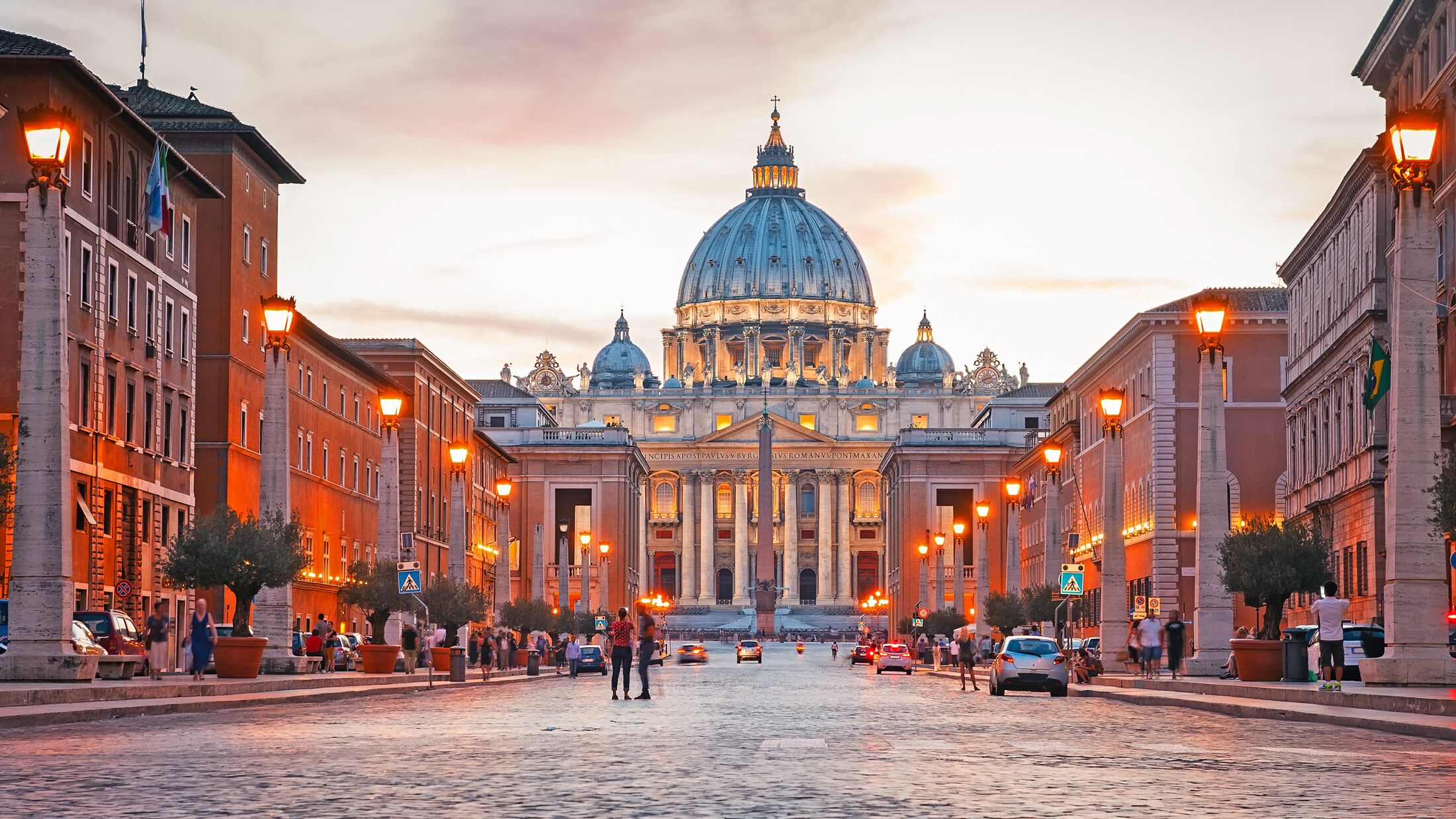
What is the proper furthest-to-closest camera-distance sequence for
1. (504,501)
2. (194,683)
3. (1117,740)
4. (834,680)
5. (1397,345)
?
(504,501), (834,680), (194,683), (1397,345), (1117,740)

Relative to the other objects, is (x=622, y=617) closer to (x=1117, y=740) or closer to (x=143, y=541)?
(x=1117, y=740)

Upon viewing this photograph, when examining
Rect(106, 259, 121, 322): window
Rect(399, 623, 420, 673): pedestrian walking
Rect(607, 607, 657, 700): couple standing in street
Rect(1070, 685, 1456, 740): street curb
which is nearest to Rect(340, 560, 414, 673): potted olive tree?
Rect(399, 623, 420, 673): pedestrian walking

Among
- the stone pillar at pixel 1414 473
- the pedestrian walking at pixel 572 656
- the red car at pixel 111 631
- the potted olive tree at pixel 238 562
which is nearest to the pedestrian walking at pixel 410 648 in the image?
the potted olive tree at pixel 238 562

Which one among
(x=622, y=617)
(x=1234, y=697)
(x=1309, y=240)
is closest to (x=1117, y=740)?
(x=1234, y=697)

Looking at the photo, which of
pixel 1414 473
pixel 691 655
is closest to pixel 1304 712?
pixel 1414 473

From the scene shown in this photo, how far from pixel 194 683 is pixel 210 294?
107 feet

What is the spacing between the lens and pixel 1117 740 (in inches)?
889

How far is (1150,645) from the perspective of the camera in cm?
4722

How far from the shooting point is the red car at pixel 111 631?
4434 centimetres

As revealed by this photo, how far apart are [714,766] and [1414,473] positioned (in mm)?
14068

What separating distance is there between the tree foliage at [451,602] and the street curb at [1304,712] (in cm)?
2843

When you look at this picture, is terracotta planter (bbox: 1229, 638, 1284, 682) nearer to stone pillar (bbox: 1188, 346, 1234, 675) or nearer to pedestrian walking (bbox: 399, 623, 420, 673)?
stone pillar (bbox: 1188, 346, 1234, 675)

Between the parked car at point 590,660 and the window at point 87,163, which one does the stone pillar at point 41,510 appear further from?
the parked car at point 590,660

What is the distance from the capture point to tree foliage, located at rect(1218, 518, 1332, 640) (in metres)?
49.2
